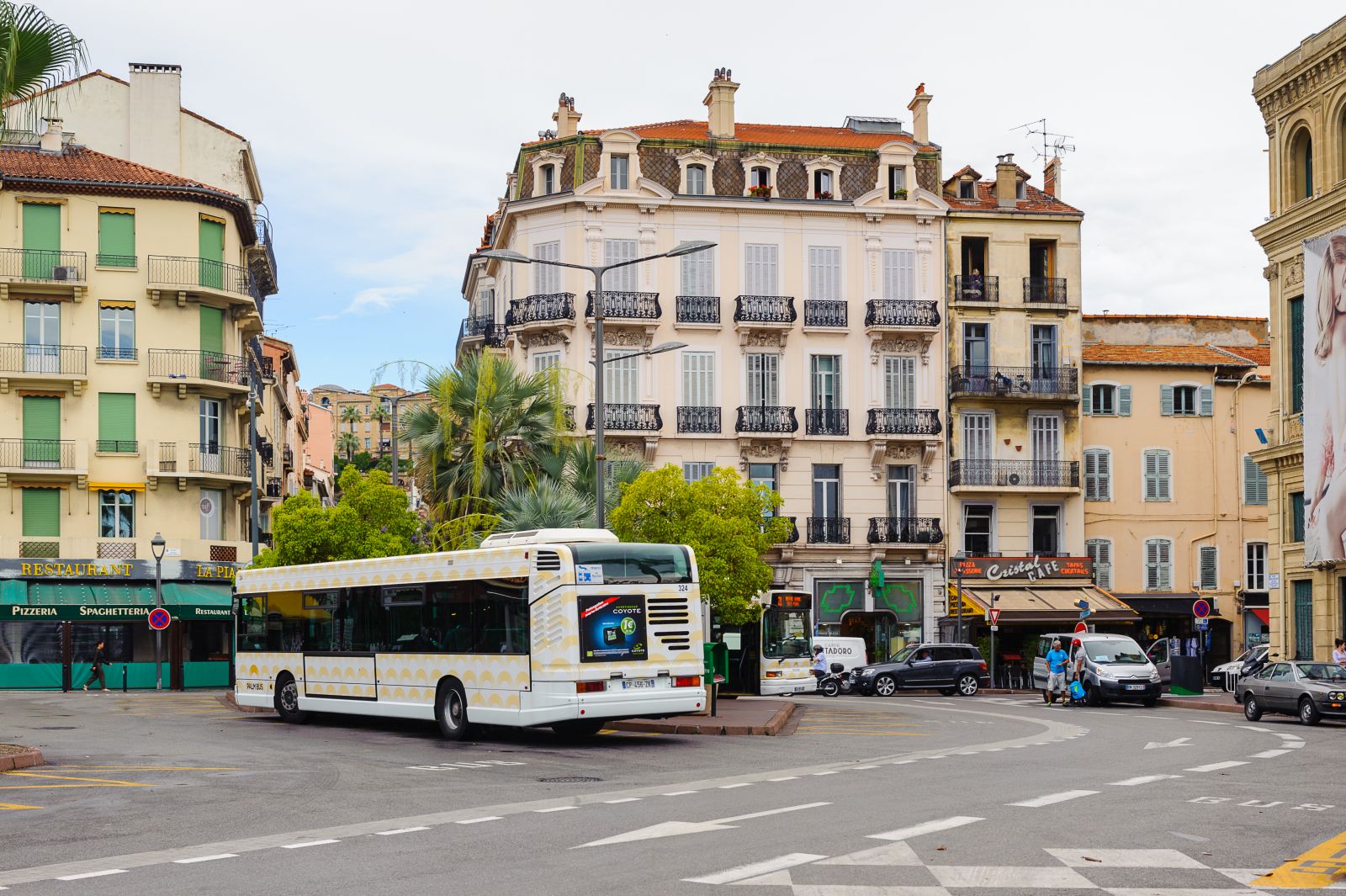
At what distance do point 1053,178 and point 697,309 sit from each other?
15.8 metres

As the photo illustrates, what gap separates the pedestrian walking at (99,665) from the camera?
1861 inches

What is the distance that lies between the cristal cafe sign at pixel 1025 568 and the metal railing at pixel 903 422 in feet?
14.7

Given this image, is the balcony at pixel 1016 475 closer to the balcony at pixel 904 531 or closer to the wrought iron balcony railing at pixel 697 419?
the balcony at pixel 904 531

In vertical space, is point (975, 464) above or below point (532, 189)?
below

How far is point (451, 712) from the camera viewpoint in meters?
24.2

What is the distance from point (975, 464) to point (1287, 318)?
1331 centimetres

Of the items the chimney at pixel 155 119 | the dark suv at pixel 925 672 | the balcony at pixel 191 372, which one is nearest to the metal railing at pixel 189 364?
the balcony at pixel 191 372

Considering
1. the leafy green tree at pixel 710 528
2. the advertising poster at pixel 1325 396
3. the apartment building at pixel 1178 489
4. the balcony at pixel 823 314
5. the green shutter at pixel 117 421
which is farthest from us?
the apartment building at pixel 1178 489

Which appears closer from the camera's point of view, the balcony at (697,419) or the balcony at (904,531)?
the balcony at (697,419)

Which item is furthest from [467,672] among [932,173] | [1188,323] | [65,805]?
[1188,323]

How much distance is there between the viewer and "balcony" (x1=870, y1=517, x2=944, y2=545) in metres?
53.8

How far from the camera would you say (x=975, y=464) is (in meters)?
55.0

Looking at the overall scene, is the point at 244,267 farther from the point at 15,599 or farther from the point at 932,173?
the point at 932,173

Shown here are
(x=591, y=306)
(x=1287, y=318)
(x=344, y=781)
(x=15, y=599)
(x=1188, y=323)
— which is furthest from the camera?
(x=1188, y=323)
